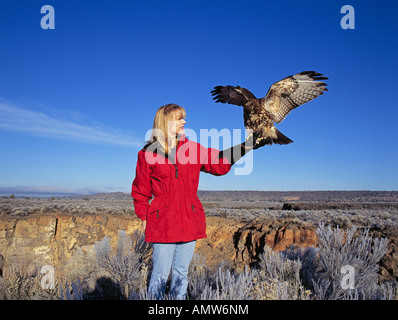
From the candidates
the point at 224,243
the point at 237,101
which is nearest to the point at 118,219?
the point at 224,243

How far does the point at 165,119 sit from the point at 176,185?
20.7 inches

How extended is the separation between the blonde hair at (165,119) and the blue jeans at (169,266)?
76 centimetres

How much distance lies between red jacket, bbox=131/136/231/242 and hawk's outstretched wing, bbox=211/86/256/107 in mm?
1315

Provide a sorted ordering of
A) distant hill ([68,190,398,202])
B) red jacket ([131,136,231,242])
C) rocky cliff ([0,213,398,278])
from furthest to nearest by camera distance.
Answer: distant hill ([68,190,398,202]) → rocky cliff ([0,213,398,278]) → red jacket ([131,136,231,242])

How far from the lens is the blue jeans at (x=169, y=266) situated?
2.44 meters

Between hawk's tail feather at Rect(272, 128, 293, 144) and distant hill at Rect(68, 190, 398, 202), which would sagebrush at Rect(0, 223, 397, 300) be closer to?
hawk's tail feather at Rect(272, 128, 293, 144)

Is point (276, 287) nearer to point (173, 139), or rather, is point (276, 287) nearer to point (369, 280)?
A: point (173, 139)

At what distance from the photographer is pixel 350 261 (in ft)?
12.8

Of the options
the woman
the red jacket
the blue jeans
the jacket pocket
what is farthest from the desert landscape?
the jacket pocket

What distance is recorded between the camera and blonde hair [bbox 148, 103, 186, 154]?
2.41 m

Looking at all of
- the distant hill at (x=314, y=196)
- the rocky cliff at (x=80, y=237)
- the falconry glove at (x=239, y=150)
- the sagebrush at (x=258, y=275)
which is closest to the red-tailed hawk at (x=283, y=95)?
the falconry glove at (x=239, y=150)

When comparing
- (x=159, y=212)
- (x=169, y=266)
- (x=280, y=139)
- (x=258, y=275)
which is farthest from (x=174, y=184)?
(x=258, y=275)
